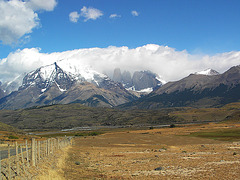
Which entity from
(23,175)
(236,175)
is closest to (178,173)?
(236,175)

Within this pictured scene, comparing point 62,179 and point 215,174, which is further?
point 215,174

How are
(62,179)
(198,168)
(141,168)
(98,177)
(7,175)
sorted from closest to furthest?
(7,175) < (62,179) < (98,177) < (198,168) < (141,168)

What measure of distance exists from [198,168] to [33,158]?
606 inches

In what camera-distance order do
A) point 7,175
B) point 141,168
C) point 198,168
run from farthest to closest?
1. point 141,168
2. point 198,168
3. point 7,175

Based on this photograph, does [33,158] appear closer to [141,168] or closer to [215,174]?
[141,168]

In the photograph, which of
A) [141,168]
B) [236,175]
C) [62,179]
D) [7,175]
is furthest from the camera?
[141,168]

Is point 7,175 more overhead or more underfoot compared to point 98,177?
more overhead

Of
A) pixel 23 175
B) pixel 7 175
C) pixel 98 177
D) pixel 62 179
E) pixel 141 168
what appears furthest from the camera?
pixel 141 168

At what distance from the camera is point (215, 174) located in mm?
23016

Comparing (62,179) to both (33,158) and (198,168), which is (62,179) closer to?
(33,158)

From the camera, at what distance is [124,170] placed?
89.2ft

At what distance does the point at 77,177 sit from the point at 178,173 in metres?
8.83

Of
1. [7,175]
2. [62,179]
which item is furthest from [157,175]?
[7,175]

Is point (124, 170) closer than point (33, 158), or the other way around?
point (33, 158)
